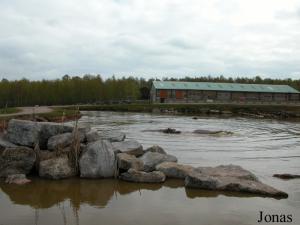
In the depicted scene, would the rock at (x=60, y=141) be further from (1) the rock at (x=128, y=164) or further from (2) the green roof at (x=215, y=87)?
(2) the green roof at (x=215, y=87)

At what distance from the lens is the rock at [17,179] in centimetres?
1432

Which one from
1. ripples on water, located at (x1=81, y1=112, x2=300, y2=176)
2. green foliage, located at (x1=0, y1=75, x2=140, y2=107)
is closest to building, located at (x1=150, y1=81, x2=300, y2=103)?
green foliage, located at (x1=0, y1=75, x2=140, y2=107)

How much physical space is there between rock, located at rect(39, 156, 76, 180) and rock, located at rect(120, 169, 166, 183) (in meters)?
2.09

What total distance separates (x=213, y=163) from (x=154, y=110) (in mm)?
59580

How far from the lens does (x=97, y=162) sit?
15.3 metres

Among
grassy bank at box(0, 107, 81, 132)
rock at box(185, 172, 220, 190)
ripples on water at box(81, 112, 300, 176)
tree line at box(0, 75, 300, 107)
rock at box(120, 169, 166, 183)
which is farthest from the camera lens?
tree line at box(0, 75, 300, 107)

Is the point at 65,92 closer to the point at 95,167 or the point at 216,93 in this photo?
the point at 216,93

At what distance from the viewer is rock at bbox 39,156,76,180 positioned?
49.1ft

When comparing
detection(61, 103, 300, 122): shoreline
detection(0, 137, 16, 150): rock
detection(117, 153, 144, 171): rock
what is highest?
detection(0, 137, 16, 150): rock

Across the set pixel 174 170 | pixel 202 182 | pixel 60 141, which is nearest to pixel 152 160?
pixel 174 170

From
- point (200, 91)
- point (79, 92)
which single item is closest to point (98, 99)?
point (79, 92)

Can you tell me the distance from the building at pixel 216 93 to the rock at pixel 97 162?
8077cm

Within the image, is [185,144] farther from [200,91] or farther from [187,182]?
[200,91]

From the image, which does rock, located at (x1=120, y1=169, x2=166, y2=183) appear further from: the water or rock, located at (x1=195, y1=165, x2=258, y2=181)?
rock, located at (x1=195, y1=165, x2=258, y2=181)
